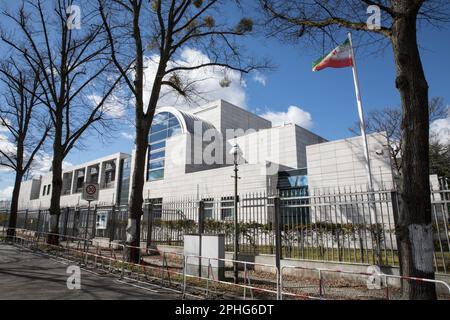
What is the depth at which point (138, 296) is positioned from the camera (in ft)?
23.5

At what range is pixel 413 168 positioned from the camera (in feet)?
18.4

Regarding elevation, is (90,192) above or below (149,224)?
above

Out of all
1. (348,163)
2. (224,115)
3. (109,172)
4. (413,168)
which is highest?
(224,115)

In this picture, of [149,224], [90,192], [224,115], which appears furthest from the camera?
[224,115]

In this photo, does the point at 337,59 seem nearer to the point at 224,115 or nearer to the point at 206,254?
the point at 206,254

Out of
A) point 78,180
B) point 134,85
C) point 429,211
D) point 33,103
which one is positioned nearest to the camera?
point 429,211

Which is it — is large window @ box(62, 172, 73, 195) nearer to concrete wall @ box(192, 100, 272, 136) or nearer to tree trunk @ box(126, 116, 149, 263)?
concrete wall @ box(192, 100, 272, 136)

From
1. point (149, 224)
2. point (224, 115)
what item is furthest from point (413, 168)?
point (224, 115)

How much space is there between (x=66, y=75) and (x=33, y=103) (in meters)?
8.56

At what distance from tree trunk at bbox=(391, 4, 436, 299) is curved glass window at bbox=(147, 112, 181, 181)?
122 ft

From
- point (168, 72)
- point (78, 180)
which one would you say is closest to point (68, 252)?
point (168, 72)

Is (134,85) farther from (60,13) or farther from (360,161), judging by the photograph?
(360,161)

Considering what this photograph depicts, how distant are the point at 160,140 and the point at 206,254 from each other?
36.4m

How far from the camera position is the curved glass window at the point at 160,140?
42.6 m
